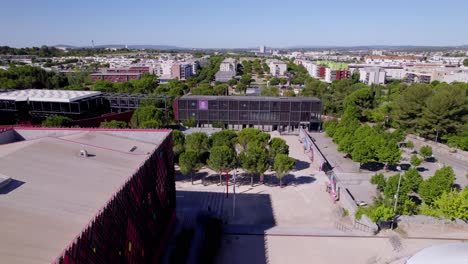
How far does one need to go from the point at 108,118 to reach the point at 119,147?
26296mm

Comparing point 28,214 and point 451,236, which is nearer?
point 28,214

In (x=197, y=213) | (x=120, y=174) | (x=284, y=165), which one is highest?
(x=120, y=174)

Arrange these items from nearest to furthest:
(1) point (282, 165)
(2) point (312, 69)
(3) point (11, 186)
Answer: (3) point (11, 186), (1) point (282, 165), (2) point (312, 69)

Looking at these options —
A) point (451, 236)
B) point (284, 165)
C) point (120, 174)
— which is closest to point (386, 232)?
point (451, 236)

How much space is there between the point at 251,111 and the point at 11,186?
39212 millimetres

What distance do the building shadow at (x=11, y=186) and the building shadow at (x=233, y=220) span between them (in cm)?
1051

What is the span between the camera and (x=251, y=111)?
5041 centimetres

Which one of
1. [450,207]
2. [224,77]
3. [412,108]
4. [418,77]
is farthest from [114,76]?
[418,77]

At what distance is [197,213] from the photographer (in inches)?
993

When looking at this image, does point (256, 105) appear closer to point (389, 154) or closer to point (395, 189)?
point (389, 154)

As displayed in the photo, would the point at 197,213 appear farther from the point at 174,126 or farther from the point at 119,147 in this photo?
the point at 174,126

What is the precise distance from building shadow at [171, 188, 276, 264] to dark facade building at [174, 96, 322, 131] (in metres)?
23.6

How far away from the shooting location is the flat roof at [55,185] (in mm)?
10875

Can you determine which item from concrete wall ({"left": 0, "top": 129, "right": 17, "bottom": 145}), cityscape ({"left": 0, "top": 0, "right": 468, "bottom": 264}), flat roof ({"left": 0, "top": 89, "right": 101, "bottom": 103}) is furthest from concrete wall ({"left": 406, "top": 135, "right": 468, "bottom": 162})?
flat roof ({"left": 0, "top": 89, "right": 101, "bottom": 103})
